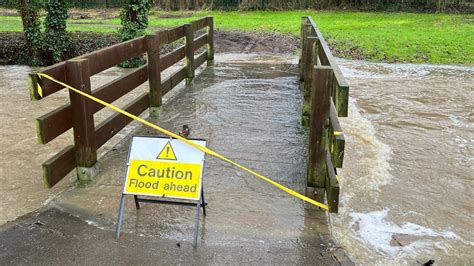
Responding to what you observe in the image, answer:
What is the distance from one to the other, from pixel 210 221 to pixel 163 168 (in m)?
0.64

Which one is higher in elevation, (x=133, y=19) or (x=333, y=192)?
(x=133, y=19)

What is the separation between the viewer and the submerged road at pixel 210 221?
12.1 ft

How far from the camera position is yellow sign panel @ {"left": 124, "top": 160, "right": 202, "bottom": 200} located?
3.90 metres

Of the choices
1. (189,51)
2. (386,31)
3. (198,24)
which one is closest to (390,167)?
(189,51)

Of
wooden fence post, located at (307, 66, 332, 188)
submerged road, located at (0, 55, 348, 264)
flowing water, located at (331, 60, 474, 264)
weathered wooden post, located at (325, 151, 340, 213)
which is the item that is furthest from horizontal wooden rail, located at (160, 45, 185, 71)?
weathered wooden post, located at (325, 151, 340, 213)

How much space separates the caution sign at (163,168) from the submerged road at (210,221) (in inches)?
14.6

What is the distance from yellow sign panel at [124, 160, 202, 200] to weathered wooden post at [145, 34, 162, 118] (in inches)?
125

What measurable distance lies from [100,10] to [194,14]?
725 centimetres

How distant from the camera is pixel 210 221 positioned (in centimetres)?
421

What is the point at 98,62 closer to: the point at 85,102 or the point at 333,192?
the point at 85,102

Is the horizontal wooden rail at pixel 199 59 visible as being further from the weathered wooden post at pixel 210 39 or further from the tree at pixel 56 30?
the tree at pixel 56 30

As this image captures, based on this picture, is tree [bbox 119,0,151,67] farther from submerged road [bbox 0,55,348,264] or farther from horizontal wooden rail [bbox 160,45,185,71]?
submerged road [bbox 0,55,348,264]

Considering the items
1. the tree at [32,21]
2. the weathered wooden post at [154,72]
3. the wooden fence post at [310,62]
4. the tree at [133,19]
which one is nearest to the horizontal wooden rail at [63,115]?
the weathered wooden post at [154,72]

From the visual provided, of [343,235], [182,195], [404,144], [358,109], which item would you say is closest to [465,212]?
[343,235]
